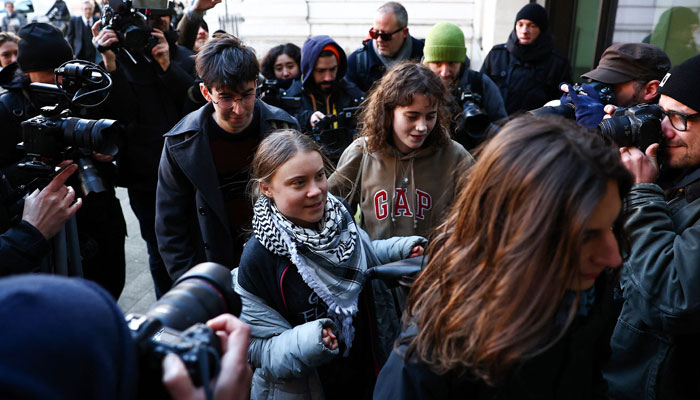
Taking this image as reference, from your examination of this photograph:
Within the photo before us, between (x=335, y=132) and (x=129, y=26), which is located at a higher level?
(x=129, y=26)

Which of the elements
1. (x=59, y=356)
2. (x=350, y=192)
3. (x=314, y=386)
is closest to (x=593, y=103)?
(x=350, y=192)

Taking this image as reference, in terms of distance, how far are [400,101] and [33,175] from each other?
181 centimetres

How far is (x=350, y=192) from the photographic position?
281 centimetres

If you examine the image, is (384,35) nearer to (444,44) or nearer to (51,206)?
(444,44)

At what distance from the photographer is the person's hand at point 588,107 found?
287 centimetres

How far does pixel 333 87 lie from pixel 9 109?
2.27 meters

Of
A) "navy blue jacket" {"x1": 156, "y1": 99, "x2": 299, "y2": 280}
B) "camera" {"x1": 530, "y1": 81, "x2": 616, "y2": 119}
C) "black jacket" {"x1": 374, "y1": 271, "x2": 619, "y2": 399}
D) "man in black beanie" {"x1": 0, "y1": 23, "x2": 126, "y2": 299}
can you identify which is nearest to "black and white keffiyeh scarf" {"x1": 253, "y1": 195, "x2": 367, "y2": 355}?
"black jacket" {"x1": 374, "y1": 271, "x2": 619, "y2": 399}

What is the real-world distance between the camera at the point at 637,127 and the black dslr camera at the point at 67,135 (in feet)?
7.20

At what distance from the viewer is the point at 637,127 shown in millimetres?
2086

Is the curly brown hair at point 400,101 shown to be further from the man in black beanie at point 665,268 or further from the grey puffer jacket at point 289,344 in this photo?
the man in black beanie at point 665,268

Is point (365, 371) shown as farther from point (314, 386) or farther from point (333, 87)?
point (333, 87)

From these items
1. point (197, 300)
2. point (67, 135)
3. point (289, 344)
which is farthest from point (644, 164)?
point (67, 135)

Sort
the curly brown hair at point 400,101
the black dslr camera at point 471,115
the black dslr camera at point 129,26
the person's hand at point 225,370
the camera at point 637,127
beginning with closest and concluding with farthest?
1. the person's hand at point 225,370
2. the camera at point 637,127
3. the curly brown hair at point 400,101
4. the black dslr camera at point 471,115
5. the black dslr camera at point 129,26

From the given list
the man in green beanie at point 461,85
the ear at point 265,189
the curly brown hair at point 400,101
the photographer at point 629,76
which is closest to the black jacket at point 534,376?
the ear at point 265,189
